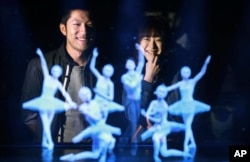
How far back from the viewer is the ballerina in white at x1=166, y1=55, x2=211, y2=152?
313cm

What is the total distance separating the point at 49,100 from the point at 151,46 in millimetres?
589

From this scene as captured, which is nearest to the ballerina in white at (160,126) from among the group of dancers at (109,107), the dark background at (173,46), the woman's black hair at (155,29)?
the group of dancers at (109,107)

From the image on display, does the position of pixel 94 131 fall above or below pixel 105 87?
below

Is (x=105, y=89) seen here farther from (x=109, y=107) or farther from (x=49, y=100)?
(x=49, y=100)

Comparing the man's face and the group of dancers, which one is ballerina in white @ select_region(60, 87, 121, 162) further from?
the man's face

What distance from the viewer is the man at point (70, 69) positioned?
3.09 metres

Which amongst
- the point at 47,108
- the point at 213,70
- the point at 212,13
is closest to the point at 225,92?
the point at 213,70

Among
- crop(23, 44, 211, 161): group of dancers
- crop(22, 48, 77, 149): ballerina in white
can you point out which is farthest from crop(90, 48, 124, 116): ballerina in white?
crop(22, 48, 77, 149): ballerina in white

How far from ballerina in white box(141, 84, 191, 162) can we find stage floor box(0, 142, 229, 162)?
3cm

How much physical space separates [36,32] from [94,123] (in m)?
0.55

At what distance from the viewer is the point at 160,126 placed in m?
3.13

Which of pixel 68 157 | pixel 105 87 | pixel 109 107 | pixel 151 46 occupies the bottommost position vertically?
pixel 68 157

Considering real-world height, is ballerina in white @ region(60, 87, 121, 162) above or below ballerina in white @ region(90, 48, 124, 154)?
below

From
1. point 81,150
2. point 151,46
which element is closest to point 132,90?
point 151,46
